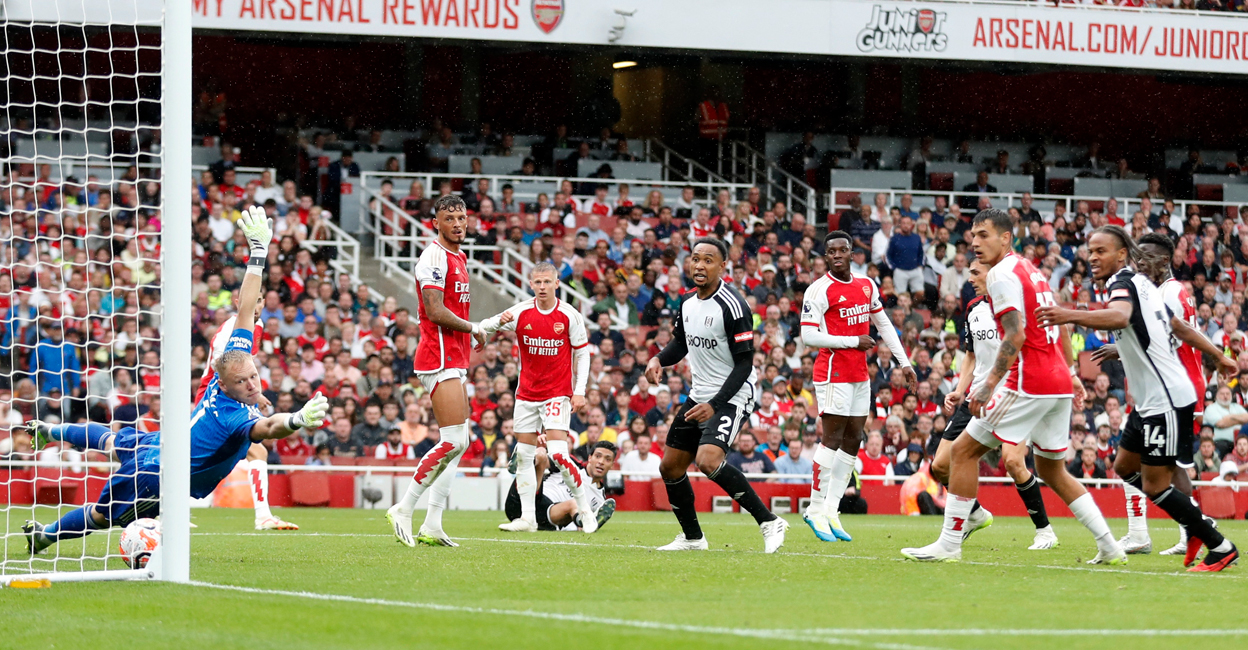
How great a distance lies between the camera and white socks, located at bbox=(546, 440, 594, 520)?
13.4m

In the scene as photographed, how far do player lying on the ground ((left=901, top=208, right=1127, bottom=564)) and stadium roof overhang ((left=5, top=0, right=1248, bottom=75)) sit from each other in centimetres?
1632

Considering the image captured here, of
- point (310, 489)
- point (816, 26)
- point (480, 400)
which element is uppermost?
point (816, 26)

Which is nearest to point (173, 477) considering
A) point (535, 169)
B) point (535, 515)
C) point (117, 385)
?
point (535, 515)

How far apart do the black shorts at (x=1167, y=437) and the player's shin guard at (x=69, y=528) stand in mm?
6380

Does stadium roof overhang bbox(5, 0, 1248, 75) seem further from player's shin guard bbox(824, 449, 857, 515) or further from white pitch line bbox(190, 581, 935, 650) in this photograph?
white pitch line bbox(190, 581, 935, 650)

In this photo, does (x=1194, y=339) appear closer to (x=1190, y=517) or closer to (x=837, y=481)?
(x=1190, y=517)

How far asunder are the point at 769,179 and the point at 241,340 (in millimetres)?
19544

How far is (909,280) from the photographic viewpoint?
24.0 metres

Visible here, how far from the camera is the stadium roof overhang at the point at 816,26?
24219 mm

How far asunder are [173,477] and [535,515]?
624 cm

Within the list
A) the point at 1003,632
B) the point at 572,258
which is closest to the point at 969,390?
the point at 1003,632

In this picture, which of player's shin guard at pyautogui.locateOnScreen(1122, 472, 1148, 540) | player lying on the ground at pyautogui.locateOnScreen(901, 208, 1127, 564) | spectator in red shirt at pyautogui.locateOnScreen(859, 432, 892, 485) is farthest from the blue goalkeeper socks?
spectator in red shirt at pyautogui.locateOnScreen(859, 432, 892, 485)

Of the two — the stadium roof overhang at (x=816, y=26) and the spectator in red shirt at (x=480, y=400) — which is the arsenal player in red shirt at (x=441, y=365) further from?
the stadium roof overhang at (x=816, y=26)

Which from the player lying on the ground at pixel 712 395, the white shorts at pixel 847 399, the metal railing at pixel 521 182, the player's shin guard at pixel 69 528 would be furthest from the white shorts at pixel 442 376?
the metal railing at pixel 521 182
